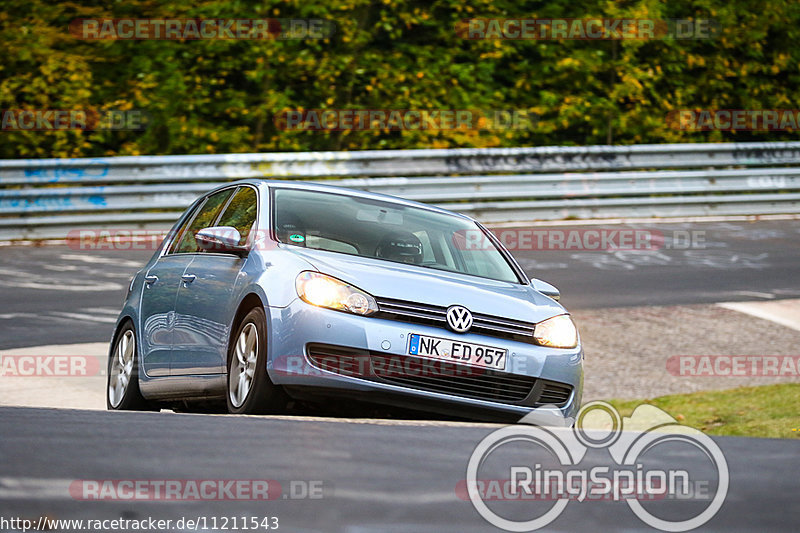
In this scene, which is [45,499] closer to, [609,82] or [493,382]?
[493,382]

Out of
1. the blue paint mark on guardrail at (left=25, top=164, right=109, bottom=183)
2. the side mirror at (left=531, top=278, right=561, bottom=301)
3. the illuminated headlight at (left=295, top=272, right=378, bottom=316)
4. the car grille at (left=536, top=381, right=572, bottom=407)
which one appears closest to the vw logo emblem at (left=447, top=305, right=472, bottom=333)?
the illuminated headlight at (left=295, top=272, right=378, bottom=316)

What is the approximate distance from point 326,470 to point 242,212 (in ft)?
13.6

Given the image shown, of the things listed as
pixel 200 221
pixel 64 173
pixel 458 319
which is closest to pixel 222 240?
pixel 200 221

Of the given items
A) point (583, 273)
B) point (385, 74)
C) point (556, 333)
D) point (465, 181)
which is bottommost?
point (583, 273)

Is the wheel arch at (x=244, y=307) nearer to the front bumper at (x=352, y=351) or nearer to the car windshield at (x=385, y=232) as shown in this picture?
the front bumper at (x=352, y=351)

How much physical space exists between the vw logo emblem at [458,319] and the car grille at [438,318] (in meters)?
0.03

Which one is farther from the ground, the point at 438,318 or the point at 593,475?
the point at 593,475

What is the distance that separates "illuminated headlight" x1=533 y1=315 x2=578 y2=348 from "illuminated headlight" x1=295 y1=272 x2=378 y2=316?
3.17ft

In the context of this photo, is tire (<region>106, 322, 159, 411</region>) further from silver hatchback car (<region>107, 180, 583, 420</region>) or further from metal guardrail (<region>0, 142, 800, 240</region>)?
metal guardrail (<region>0, 142, 800, 240</region>)

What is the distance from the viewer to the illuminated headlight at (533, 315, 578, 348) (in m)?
6.48

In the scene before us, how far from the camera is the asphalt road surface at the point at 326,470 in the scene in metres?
2.92

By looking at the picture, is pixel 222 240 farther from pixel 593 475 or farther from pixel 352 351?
pixel 593 475

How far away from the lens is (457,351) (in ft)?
20.2

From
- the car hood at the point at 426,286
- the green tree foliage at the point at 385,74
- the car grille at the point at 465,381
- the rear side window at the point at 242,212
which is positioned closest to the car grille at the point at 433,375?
the car grille at the point at 465,381
